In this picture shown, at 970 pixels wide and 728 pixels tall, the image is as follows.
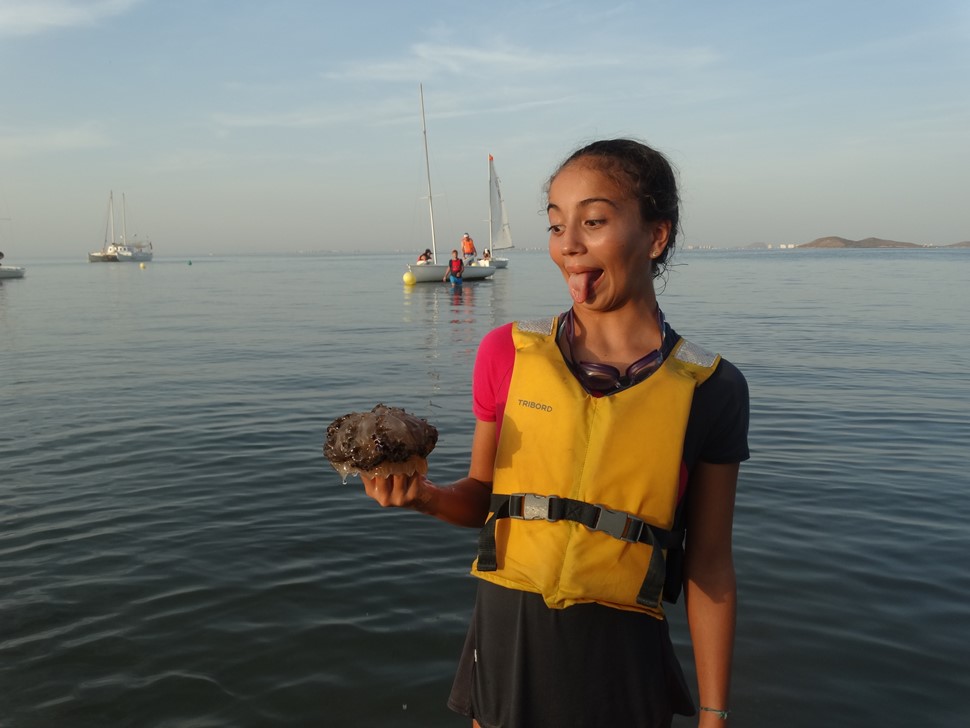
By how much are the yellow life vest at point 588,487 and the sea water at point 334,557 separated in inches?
32.6

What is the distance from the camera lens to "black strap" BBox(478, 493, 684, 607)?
2.08m

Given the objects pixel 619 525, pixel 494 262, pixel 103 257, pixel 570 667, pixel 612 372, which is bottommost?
pixel 570 667

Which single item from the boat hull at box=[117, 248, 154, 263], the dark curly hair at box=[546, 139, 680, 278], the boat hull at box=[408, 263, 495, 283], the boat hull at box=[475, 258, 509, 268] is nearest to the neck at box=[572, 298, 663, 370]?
the dark curly hair at box=[546, 139, 680, 278]

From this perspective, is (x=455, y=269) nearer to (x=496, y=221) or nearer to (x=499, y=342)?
(x=496, y=221)

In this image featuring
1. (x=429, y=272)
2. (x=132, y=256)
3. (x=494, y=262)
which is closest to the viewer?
(x=429, y=272)

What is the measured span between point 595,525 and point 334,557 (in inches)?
199

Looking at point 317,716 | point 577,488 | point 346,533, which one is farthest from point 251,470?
point 577,488

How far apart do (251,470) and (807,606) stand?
607cm

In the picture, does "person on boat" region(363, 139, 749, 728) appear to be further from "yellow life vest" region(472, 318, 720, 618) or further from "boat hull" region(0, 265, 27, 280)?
"boat hull" region(0, 265, 27, 280)

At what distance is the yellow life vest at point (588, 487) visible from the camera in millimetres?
2076

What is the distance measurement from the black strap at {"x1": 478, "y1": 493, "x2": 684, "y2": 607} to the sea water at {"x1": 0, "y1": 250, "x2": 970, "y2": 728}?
41.4 inches

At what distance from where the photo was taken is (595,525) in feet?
6.89

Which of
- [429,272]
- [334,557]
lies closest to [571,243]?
[334,557]

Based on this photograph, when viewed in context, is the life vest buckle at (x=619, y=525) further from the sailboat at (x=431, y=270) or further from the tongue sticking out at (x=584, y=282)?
the sailboat at (x=431, y=270)
